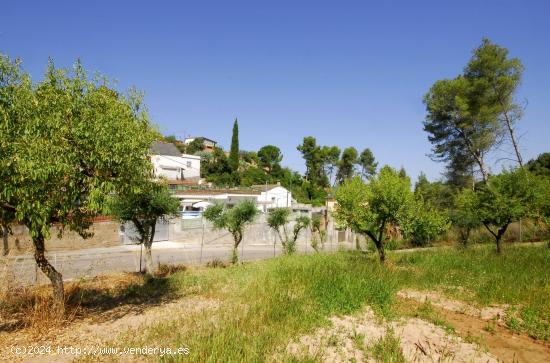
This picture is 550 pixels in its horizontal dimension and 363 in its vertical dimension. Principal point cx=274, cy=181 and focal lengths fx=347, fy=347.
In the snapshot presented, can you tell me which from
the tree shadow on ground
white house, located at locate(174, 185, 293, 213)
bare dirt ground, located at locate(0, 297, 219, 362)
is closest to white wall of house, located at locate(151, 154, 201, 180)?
white house, located at locate(174, 185, 293, 213)

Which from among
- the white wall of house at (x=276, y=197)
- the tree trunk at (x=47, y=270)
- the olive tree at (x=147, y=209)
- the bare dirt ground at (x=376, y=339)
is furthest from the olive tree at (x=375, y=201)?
the white wall of house at (x=276, y=197)

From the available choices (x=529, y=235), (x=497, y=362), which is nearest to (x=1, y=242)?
(x=497, y=362)

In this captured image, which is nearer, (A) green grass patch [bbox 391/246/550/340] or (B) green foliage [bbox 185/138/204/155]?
(A) green grass patch [bbox 391/246/550/340]

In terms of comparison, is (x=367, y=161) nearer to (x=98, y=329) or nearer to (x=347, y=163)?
(x=347, y=163)

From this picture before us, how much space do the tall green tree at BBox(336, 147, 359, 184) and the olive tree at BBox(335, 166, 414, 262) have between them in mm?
51646

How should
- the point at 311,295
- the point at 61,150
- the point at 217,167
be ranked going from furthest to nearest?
1. the point at 217,167
2. the point at 311,295
3. the point at 61,150

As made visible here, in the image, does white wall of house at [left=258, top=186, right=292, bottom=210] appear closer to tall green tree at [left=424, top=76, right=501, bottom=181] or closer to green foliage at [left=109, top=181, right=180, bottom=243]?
tall green tree at [left=424, top=76, right=501, bottom=181]

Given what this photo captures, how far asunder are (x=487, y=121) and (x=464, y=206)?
457 inches

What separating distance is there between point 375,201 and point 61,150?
11.8 metres

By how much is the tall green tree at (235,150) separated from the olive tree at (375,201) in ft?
169

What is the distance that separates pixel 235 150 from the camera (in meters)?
70.7

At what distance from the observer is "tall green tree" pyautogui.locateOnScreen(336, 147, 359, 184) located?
66.6m

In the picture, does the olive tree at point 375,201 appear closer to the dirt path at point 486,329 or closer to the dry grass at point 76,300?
the dirt path at point 486,329

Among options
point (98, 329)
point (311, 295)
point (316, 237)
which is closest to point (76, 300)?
point (98, 329)
